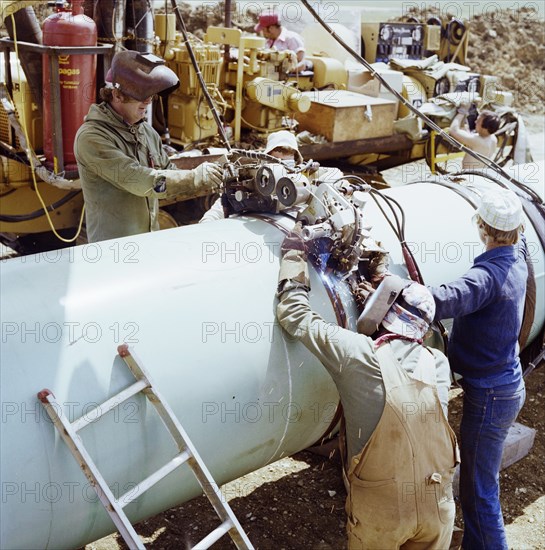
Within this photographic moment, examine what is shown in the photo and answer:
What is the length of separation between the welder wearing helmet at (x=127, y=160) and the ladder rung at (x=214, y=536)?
5.45ft

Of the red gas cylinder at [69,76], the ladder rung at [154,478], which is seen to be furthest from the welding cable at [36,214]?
the ladder rung at [154,478]

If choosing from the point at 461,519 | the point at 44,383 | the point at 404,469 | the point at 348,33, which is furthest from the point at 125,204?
the point at 348,33

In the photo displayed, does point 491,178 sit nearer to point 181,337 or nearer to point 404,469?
point 404,469

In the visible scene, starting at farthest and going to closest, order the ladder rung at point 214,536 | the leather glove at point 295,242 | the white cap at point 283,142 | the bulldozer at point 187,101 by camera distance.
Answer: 1. the bulldozer at point 187,101
2. the white cap at point 283,142
3. the leather glove at point 295,242
4. the ladder rung at point 214,536

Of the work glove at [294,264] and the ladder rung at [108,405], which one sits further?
the work glove at [294,264]

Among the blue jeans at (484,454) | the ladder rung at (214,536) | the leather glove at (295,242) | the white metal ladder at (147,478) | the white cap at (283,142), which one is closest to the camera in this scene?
the white metal ladder at (147,478)

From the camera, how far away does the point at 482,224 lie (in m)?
3.36

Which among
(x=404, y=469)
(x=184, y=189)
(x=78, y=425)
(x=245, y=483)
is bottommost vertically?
(x=245, y=483)

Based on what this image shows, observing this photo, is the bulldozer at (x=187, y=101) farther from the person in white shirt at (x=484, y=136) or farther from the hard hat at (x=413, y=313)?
the hard hat at (x=413, y=313)

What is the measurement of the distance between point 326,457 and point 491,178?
1.89 meters

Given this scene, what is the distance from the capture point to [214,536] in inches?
100

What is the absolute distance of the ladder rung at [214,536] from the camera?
98.8 inches

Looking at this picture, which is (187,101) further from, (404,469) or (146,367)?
(404,469)

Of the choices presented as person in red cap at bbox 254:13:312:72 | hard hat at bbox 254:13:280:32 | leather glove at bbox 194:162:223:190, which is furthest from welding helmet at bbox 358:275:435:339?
hard hat at bbox 254:13:280:32
